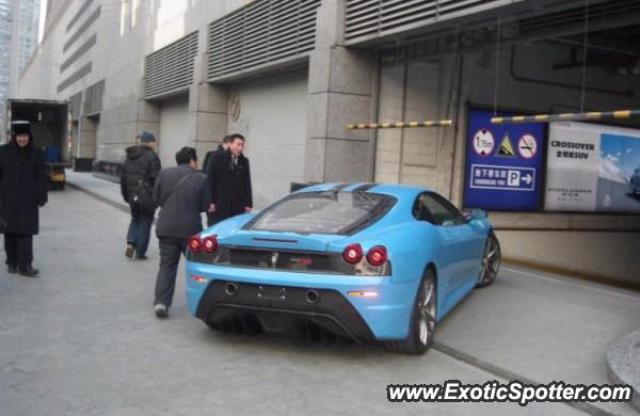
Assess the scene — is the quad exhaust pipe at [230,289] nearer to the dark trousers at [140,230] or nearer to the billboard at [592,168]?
the dark trousers at [140,230]

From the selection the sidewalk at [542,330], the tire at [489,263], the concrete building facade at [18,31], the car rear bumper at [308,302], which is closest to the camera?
the car rear bumper at [308,302]

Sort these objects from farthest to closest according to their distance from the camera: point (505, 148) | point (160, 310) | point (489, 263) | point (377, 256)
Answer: point (505, 148) → point (489, 263) → point (160, 310) → point (377, 256)

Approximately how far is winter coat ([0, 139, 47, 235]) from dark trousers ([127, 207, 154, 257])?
5.43 ft

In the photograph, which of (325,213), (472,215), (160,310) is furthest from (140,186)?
(472,215)

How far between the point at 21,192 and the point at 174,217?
Answer: 2.76 metres

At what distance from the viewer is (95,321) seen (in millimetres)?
6062

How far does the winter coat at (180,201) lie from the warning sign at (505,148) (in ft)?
27.8

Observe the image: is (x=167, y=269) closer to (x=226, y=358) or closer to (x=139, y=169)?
(x=226, y=358)

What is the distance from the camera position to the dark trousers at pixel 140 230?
950 centimetres

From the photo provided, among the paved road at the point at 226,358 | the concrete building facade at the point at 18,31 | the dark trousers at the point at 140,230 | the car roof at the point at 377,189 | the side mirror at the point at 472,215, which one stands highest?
the concrete building facade at the point at 18,31

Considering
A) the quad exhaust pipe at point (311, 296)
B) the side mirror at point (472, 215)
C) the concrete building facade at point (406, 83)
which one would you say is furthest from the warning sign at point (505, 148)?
the quad exhaust pipe at point (311, 296)

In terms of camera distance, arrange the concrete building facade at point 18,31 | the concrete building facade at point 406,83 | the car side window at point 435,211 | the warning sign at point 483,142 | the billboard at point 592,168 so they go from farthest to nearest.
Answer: the concrete building facade at point 18,31 → the billboard at point 592,168 → the warning sign at point 483,142 → the concrete building facade at point 406,83 → the car side window at point 435,211

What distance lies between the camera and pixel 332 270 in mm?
4863

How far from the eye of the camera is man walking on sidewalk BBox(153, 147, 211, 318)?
626 cm
